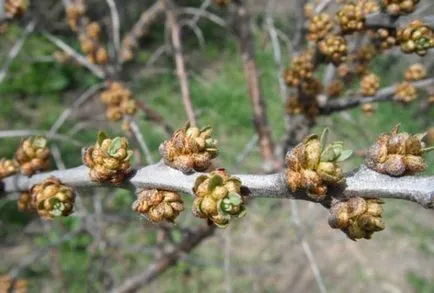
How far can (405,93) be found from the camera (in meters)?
1.38

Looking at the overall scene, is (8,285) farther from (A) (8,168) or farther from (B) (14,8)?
(B) (14,8)

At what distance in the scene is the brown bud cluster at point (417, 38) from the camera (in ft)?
3.21

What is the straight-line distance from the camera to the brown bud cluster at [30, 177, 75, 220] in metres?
0.84

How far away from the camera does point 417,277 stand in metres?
3.40

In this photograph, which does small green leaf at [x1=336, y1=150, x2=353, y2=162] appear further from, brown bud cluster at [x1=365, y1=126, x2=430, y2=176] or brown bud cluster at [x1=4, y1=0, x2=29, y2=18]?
brown bud cluster at [x1=4, y1=0, x2=29, y2=18]

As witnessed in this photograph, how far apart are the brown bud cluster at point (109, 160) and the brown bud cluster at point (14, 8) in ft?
2.33

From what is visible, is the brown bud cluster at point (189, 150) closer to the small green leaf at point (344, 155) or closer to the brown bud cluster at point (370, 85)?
the small green leaf at point (344, 155)

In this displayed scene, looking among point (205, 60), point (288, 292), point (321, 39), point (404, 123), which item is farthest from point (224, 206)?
point (205, 60)

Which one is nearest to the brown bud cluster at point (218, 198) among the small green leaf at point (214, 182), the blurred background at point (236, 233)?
the small green leaf at point (214, 182)

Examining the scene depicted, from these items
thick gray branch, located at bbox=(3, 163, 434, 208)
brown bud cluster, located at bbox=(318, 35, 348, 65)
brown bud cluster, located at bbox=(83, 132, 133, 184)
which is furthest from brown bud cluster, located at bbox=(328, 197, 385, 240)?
brown bud cluster, located at bbox=(318, 35, 348, 65)

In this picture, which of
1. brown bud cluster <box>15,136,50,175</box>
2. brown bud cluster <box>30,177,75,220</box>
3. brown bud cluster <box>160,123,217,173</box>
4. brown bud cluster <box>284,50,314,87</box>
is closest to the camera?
brown bud cluster <box>160,123,217,173</box>

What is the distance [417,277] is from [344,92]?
2281 mm

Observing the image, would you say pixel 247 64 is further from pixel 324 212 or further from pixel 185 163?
pixel 324 212

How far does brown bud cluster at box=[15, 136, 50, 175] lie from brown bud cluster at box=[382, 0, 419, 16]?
2.28 ft
